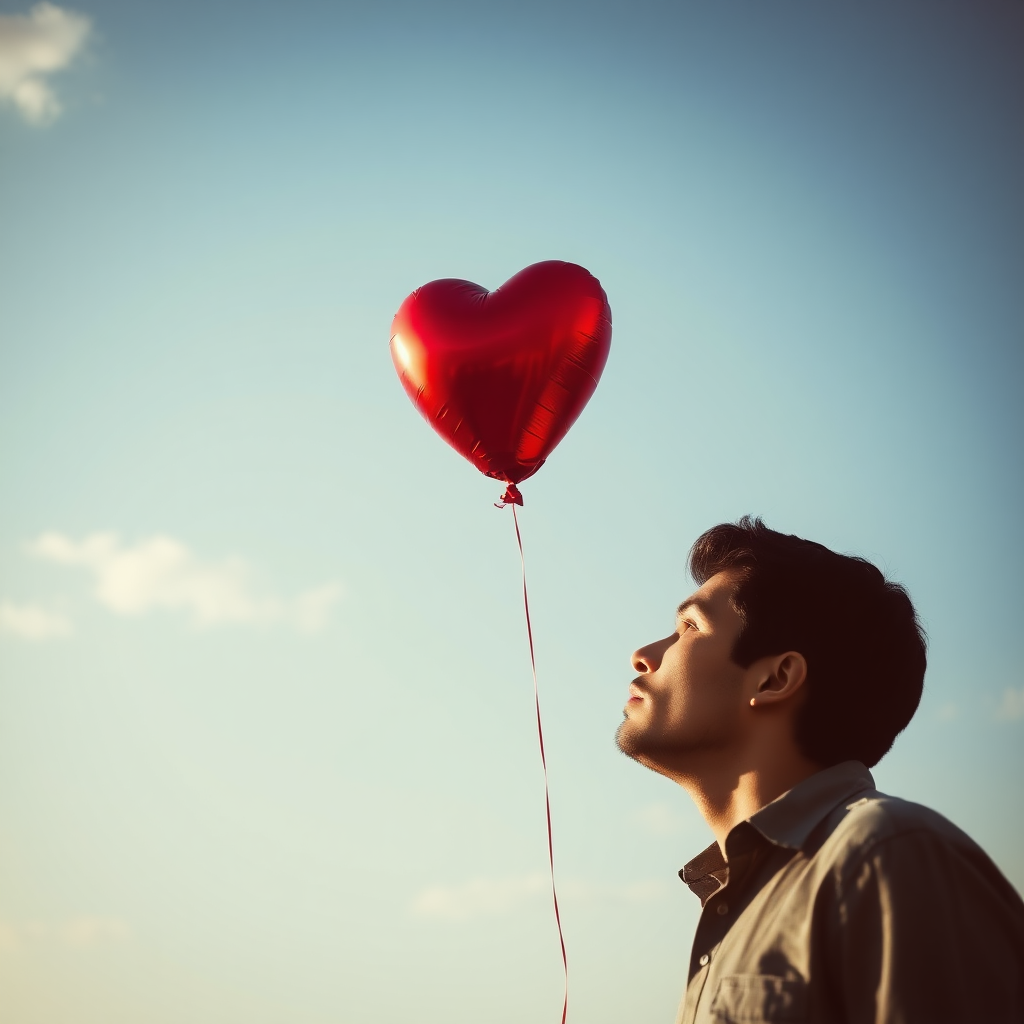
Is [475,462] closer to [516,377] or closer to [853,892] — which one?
[516,377]

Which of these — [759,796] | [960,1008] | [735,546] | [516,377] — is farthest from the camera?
[516,377]

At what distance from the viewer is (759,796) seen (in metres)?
2.29

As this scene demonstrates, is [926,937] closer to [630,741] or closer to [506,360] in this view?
[630,741]

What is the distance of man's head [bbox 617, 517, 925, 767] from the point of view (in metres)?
2.41

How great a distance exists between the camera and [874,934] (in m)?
1.58

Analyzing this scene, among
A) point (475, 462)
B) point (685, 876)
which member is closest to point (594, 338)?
point (475, 462)

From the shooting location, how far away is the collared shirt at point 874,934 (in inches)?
59.1

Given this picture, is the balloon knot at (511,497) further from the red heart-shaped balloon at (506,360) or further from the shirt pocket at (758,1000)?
the shirt pocket at (758,1000)

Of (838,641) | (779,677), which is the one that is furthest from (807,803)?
(838,641)

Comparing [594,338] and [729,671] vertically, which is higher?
[594,338]

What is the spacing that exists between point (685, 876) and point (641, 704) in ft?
1.43

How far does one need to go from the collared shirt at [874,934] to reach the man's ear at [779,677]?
47 centimetres

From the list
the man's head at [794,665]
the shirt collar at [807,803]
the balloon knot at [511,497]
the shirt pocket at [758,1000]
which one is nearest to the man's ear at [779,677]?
the man's head at [794,665]

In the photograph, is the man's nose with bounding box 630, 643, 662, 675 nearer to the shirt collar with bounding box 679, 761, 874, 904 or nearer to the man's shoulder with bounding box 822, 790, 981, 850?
the shirt collar with bounding box 679, 761, 874, 904
